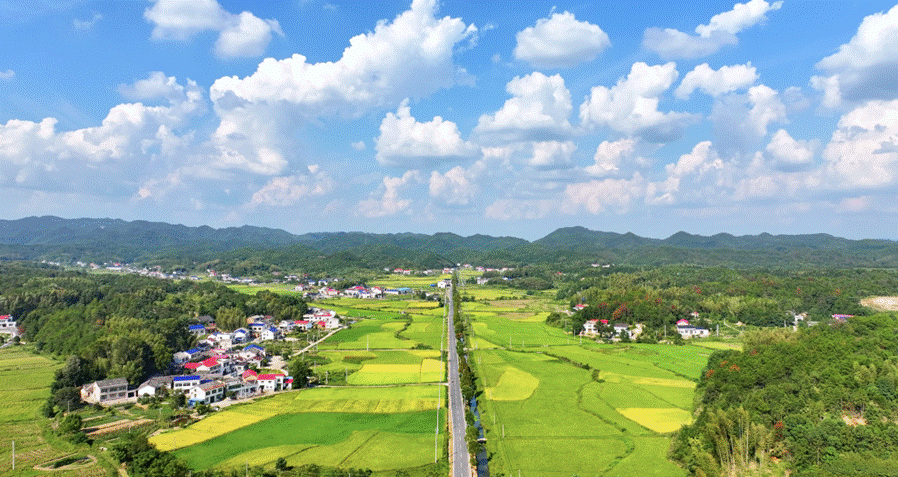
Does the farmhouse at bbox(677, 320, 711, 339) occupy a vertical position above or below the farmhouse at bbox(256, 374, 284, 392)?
below

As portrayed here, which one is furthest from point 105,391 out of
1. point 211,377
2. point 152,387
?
point 211,377

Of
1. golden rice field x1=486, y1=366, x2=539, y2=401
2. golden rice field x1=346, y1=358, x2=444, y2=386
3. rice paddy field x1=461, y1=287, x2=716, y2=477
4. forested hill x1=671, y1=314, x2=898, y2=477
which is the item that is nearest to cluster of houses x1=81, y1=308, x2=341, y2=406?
golden rice field x1=346, y1=358, x2=444, y2=386

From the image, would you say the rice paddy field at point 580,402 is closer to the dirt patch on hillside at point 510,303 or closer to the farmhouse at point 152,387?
the farmhouse at point 152,387

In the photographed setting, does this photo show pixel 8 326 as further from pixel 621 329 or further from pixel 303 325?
pixel 621 329

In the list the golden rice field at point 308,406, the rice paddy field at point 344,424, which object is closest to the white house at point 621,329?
the rice paddy field at point 344,424

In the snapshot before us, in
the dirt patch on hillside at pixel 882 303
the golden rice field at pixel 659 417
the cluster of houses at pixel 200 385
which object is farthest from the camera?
the dirt patch on hillside at pixel 882 303

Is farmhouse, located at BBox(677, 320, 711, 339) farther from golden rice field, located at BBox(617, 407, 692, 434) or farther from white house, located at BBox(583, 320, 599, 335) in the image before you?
golden rice field, located at BBox(617, 407, 692, 434)
